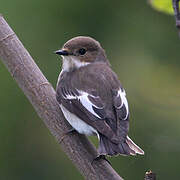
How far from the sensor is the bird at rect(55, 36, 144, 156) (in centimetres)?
319

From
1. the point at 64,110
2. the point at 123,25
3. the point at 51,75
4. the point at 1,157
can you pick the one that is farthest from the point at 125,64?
the point at 64,110

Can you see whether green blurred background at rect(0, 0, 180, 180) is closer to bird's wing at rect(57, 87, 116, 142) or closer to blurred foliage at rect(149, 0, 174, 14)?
bird's wing at rect(57, 87, 116, 142)

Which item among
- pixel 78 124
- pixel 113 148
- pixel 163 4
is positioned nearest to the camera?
pixel 163 4

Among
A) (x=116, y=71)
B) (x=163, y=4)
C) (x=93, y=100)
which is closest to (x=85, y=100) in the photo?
(x=93, y=100)

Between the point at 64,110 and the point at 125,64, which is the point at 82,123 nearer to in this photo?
the point at 64,110

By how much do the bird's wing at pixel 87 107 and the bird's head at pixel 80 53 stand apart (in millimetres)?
Result: 324

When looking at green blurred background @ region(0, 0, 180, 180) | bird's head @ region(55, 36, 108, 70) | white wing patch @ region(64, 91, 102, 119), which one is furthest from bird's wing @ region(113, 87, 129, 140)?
green blurred background @ region(0, 0, 180, 180)

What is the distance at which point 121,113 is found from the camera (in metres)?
3.36

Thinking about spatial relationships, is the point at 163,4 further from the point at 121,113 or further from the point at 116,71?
the point at 116,71

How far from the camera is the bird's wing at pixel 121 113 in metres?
3.23

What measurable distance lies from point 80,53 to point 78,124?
0.86 m

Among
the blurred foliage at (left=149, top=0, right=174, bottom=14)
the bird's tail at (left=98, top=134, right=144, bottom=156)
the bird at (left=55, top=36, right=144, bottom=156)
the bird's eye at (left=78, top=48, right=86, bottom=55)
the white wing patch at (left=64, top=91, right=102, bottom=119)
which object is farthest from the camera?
the bird's eye at (left=78, top=48, right=86, bottom=55)

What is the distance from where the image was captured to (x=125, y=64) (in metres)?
4.94

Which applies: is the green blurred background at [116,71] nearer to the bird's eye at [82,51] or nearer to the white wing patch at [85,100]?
the bird's eye at [82,51]
